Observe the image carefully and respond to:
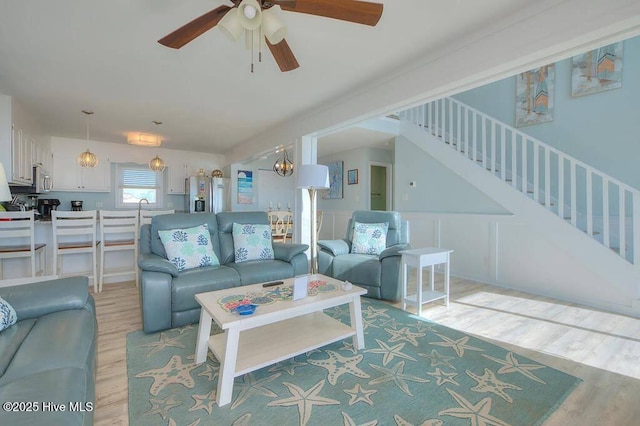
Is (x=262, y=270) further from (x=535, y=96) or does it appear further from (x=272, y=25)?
(x=535, y=96)

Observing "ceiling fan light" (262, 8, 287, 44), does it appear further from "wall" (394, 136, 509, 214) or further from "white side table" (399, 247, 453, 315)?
"wall" (394, 136, 509, 214)

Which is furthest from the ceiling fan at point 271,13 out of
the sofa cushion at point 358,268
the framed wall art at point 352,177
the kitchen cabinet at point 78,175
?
the kitchen cabinet at point 78,175

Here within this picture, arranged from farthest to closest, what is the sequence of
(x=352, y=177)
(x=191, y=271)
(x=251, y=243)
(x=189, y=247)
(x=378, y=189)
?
1. (x=378, y=189)
2. (x=352, y=177)
3. (x=251, y=243)
4. (x=189, y=247)
5. (x=191, y=271)

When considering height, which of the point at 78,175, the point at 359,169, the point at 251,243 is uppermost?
the point at 359,169

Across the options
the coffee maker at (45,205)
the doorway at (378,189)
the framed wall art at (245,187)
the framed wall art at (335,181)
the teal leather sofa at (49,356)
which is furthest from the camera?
the doorway at (378,189)

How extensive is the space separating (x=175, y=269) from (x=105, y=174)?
4667mm

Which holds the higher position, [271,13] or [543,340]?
[271,13]

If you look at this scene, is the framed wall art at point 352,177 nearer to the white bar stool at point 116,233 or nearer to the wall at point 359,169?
the wall at point 359,169

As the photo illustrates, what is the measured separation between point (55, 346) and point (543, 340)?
125 inches

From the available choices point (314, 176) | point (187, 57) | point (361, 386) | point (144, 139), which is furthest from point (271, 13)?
point (144, 139)

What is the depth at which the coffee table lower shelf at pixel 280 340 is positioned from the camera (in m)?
1.71

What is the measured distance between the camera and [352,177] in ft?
22.2

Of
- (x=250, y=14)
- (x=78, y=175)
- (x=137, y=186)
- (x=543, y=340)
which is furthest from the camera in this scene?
(x=137, y=186)

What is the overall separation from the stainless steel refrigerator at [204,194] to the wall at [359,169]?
107 inches
